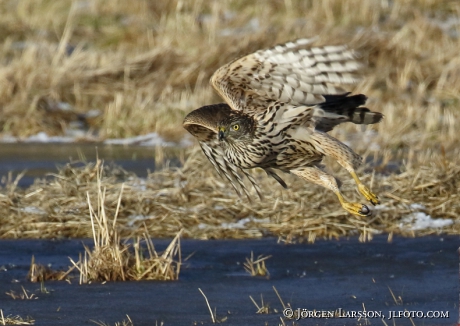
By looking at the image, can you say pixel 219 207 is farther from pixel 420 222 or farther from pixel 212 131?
pixel 420 222

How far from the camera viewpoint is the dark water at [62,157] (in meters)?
11.2

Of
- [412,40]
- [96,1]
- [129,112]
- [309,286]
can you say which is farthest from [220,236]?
[96,1]

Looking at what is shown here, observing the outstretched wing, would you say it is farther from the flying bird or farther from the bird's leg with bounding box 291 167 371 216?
the bird's leg with bounding box 291 167 371 216

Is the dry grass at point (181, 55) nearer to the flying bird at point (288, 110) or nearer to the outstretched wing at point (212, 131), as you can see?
the outstretched wing at point (212, 131)

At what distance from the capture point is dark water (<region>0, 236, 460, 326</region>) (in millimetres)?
6344

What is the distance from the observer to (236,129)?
7.20 meters

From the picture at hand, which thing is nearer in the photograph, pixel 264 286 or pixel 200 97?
pixel 264 286

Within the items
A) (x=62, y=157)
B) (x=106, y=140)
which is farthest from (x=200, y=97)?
(x=62, y=157)

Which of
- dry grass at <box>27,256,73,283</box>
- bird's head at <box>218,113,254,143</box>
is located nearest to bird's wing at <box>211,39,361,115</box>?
bird's head at <box>218,113,254,143</box>

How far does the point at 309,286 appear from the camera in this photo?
7188 mm

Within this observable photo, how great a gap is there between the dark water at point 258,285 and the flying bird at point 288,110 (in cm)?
58

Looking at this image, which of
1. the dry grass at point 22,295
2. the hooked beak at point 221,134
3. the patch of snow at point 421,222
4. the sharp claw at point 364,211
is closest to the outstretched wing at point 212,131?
the hooked beak at point 221,134

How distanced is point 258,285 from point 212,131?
4.02ft

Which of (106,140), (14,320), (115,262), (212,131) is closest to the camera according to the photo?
(14,320)
